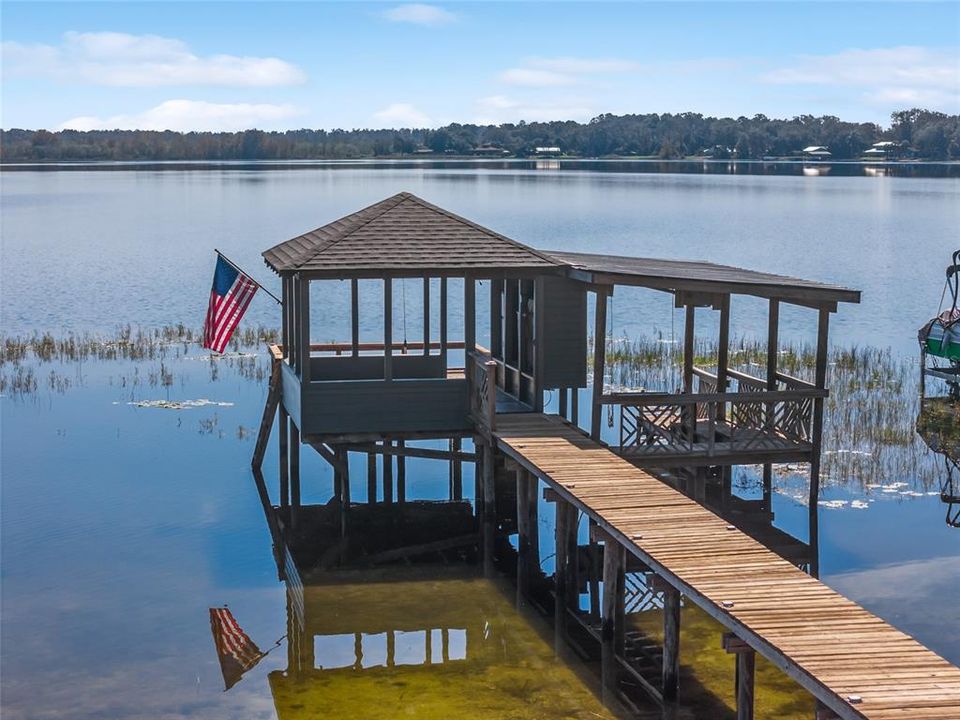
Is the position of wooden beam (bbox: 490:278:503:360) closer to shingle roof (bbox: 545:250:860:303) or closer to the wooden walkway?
shingle roof (bbox: 545:250:860:303)

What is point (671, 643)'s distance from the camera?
46.1 feet

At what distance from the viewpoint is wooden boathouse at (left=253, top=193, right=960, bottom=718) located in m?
Result: 15.6

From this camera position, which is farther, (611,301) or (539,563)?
(611,301)

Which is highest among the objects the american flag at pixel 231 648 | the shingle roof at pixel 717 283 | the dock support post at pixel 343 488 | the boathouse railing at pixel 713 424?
the shingle roof at pixel 717 283

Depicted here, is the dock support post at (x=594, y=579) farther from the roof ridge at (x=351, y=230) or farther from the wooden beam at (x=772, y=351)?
the roof ridge at (x=351, y=230)

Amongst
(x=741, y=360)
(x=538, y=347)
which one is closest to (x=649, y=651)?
(x=538, y=347)

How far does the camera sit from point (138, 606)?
59.4 feet

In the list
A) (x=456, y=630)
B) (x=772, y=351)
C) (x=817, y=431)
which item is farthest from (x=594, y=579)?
(x=772, y=351)

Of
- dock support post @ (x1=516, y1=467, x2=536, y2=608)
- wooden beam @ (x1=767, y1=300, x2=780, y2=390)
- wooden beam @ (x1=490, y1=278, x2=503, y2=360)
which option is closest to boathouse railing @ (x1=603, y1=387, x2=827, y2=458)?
wooden beam @ (x1=767, y1=300, x2=780, y2=390)

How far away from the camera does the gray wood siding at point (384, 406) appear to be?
2017 cm

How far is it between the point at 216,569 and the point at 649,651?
22.7 ft

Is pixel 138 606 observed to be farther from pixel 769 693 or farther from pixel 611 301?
pixel 611 301

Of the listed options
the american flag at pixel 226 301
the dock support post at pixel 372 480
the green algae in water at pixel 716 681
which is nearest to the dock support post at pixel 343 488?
the dock support post at pixel 372 480

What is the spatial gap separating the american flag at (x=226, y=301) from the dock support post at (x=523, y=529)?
666cm
